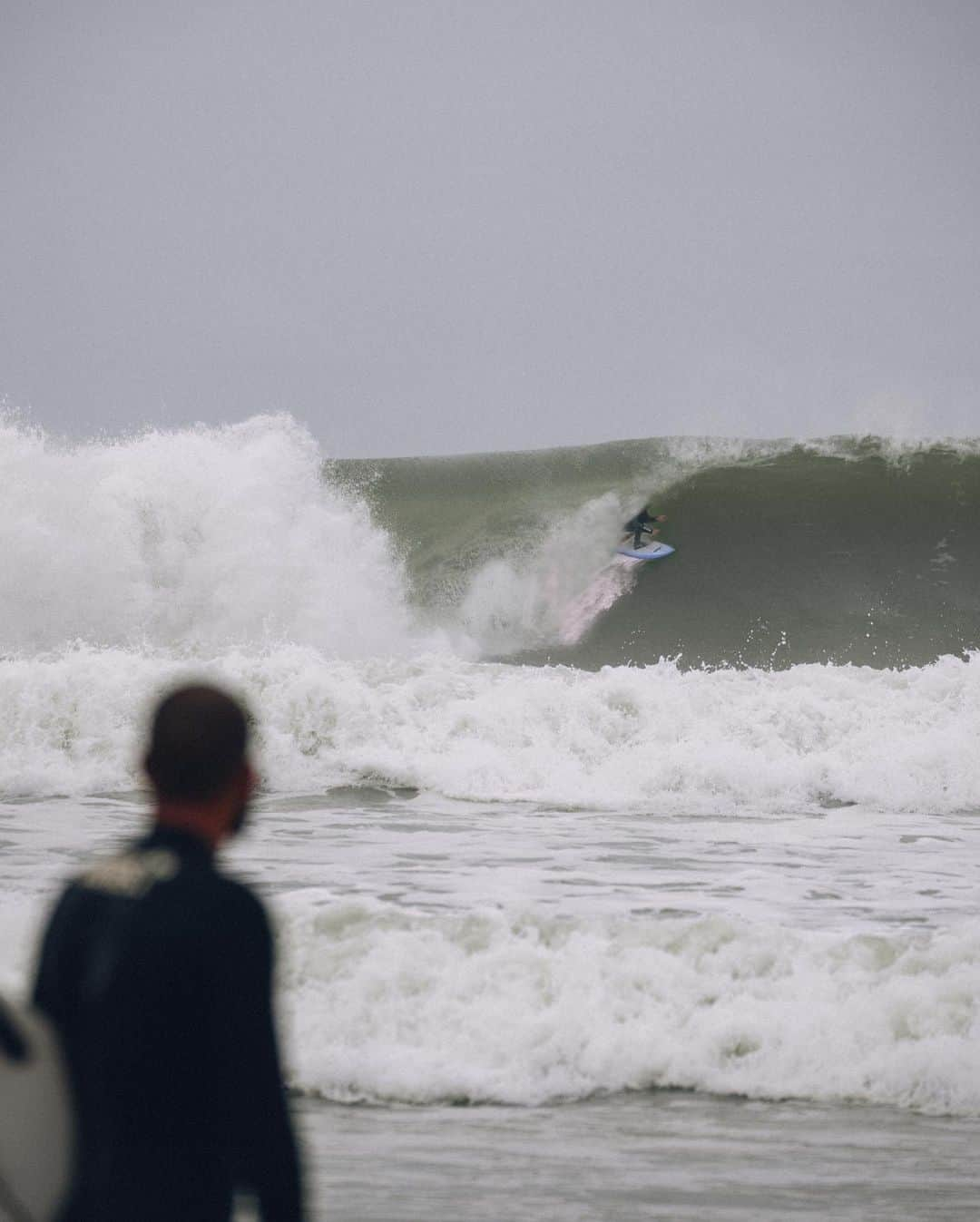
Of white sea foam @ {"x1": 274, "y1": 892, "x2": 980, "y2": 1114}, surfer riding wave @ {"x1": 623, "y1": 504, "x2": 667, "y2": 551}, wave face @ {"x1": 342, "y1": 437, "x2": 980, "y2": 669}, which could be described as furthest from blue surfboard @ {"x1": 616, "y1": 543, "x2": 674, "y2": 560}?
white sea foam @ {"x1": 274, "y1": 892, "x2": 980, "y2": 1114}

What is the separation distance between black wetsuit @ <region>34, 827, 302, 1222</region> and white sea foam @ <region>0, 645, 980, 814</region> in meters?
9.20

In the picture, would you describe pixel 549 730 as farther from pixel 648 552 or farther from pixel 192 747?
pixel 648 552

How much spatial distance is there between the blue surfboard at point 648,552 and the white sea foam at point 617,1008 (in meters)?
17.0

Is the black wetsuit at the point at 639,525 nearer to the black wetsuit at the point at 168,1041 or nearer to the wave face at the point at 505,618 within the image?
the wave face at the point at 505,618

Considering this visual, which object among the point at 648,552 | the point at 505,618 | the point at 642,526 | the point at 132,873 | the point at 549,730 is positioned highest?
the point at 642,526

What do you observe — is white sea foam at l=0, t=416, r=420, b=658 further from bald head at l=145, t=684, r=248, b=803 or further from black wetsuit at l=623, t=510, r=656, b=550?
bald head at l=145, t=684, r=248, b=803

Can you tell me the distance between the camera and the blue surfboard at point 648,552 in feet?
75.3

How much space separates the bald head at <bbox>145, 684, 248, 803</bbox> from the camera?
5.28 feet

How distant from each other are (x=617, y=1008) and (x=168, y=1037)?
388cm

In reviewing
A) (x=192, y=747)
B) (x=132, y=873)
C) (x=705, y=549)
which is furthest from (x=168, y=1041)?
(x=705, y=549)

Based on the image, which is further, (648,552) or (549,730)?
(648,552)

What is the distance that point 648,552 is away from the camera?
76.2 ft

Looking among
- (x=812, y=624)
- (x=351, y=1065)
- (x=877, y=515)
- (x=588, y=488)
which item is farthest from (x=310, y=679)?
(x=877, y=515)

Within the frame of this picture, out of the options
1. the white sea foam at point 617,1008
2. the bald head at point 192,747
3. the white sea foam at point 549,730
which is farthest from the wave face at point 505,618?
the bald head at point 192,747
